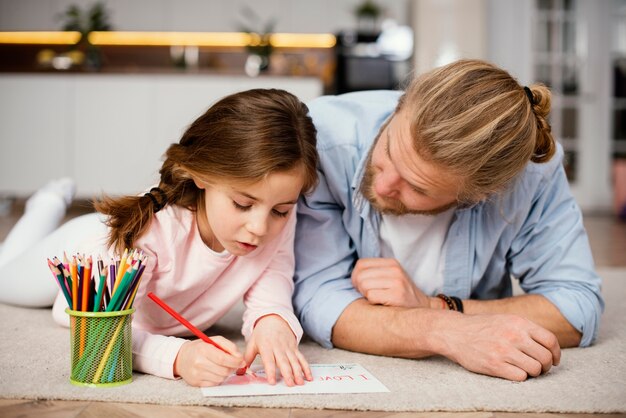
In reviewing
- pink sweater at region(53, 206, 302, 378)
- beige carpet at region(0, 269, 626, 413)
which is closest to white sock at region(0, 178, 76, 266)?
beige carpet at region(0, 269, 626, 413)

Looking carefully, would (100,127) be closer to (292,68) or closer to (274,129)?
(292,68)

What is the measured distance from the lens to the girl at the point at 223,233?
133cm

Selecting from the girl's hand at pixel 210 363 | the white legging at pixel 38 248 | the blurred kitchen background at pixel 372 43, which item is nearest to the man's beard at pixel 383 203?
the girl's hand at pixel 210 363

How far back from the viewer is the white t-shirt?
Answer: 1.70m

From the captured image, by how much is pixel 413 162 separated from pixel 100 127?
425 cm

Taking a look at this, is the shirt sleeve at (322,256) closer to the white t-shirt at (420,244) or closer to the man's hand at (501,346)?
the white t-shirt at (420,244)

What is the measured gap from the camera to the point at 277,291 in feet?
5.11

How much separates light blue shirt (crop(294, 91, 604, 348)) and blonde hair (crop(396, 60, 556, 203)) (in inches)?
7.5

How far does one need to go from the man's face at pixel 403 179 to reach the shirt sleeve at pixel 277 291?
0.60 ft

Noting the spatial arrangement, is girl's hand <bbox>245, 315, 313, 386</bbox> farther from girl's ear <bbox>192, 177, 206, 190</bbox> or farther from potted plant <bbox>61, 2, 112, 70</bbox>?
potted plant <bbox>61, 2, 112, 70</bbox>

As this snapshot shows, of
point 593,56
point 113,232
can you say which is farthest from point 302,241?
point 593,56

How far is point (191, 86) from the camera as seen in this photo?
528 centimetres

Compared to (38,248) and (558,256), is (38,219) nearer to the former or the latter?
(38,248)

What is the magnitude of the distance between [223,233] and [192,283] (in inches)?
7.2
